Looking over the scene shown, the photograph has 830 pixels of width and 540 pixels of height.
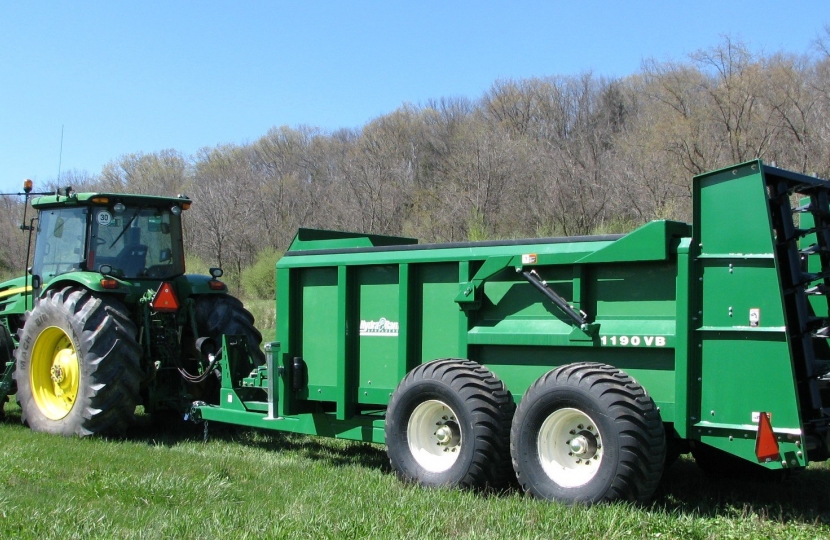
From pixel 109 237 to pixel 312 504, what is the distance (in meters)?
4.94

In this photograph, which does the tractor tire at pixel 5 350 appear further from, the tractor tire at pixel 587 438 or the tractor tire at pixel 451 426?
the tractor tire at pixel 587 438

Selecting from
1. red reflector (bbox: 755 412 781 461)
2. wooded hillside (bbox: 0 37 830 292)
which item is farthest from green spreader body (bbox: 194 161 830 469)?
wooded hillside (bbox: 0 37 830 292)

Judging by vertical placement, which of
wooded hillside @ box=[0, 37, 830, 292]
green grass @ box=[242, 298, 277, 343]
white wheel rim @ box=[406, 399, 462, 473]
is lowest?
white wheel rim @ box=[406, 399, 462, 473]

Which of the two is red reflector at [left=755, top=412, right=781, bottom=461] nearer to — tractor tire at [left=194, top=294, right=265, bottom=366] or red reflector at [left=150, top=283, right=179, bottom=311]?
tractor tire at [left=194, top=294, right=265, bottom=366]

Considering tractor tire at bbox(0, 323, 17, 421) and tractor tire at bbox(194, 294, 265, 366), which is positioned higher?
tractor tire at bbox(194, 294, 265, 366)

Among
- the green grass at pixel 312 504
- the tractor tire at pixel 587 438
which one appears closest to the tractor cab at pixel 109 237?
the green grass at pixel 312 504

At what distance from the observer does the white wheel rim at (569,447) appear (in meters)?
5.74

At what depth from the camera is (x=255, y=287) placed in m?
25.7

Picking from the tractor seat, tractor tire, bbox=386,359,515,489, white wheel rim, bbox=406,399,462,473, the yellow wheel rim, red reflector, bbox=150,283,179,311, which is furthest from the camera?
the tractor seat

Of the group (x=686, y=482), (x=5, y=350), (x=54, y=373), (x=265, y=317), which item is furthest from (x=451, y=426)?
(x=265, y=317)

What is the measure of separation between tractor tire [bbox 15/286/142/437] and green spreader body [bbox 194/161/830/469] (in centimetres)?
144

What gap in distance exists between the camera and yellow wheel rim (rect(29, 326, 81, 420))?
29.9 feet

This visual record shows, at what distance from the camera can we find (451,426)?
6488mm

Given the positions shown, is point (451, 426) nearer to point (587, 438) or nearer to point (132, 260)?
point (587, 438)
